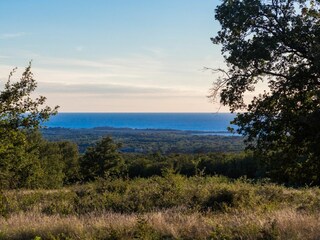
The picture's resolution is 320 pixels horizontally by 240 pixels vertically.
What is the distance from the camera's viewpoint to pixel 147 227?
1024 centimetres

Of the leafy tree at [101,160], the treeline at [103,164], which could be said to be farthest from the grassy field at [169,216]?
the leafy tree at [101,160]

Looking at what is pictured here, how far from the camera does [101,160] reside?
7081 centimetres

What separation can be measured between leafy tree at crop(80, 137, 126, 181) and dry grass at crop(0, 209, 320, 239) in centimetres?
5833

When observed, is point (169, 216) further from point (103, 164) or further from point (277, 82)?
point (103, 164)

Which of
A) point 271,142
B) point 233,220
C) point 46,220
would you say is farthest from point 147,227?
point 271,142

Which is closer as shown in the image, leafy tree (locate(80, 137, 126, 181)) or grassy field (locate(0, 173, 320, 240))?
grassy field (locate(0, 173, 320, 240))

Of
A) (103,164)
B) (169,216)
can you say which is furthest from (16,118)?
(103,164)

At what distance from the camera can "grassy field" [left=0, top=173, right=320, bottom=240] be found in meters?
9.59

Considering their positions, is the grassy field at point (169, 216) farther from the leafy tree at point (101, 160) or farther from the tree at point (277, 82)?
the leafy tree at point (101, 160)

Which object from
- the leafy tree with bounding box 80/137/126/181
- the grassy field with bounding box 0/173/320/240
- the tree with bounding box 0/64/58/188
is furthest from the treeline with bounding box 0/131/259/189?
the tree with bounding box 0/64/58/188

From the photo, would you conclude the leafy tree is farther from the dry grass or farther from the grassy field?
the dry grass

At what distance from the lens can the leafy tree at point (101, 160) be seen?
70.1 metres

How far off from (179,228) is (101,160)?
61713 millimetres

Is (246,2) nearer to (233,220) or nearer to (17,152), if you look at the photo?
(233,220)
